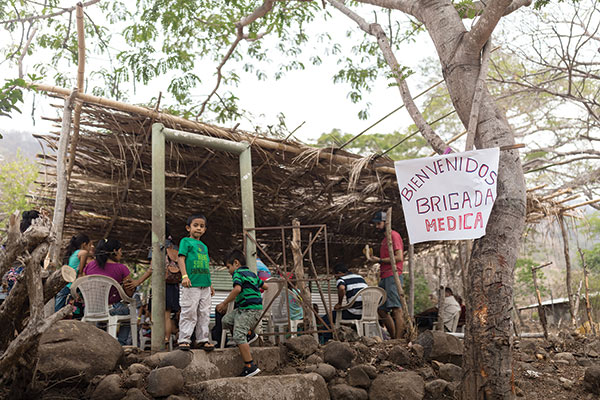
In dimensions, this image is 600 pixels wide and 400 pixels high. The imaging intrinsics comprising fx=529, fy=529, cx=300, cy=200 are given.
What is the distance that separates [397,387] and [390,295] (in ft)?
6.52

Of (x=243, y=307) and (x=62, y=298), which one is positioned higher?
(x=62, y=298)

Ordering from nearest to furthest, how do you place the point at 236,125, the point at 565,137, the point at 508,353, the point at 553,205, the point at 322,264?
1. the point at 508,353
2. the point at 236,125
3. the point at 553,205
4. the point at 322,264
5. the point at 565,137

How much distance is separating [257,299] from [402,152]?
16.3 m

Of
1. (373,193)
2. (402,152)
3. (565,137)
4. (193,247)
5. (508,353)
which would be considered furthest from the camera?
(402,152)

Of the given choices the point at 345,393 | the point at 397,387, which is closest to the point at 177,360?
the point at 345,393

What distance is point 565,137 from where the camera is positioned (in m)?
14.9

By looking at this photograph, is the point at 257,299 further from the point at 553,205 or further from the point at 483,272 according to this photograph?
the point at 553,205

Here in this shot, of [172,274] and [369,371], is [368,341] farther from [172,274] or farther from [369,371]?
[172,274]

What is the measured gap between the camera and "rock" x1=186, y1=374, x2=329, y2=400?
3.92 metres

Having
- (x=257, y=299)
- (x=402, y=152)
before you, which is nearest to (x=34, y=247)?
(x=257, y=299)

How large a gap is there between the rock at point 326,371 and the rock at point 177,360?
1183mm

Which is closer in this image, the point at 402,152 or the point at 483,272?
the point at 483,272

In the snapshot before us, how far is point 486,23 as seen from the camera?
→ 4379 millimetres

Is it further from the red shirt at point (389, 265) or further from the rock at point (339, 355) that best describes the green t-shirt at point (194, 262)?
the red shirt at point (389, 265)
